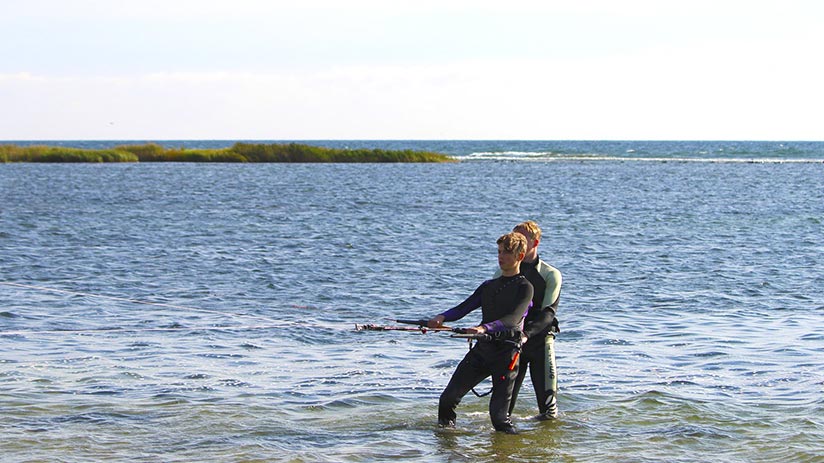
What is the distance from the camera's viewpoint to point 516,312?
32.1 ft

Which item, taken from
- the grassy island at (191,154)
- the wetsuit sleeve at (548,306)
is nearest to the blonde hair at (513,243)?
the wetsuit sleeve at (548,306)

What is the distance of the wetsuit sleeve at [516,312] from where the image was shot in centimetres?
975

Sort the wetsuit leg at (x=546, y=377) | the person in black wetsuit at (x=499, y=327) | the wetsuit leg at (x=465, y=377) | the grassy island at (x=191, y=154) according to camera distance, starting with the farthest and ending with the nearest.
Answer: the grassy island at (x=191, y=154) → the wetsuit leg at (x=546, y=377) → the wetsuit leg at (x=465, y=377) → the person in black wetsuit at (x=499, y=327)

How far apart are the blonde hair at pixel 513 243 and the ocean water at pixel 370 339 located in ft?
6.68

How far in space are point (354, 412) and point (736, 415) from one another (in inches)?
168

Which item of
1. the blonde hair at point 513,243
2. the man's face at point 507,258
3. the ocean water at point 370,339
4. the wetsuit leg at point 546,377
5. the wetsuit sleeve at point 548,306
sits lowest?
the ocean water at point 370,339

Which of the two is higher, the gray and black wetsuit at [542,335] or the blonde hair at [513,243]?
the blonde hair at [513,243]

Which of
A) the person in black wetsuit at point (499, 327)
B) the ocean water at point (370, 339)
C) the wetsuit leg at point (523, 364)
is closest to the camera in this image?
the person in black wetsuit at point (499, 327)

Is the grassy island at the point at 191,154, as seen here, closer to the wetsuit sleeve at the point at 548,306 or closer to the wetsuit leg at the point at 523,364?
the wetsuit leg at the point at 523,364

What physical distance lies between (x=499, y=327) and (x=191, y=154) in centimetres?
9261

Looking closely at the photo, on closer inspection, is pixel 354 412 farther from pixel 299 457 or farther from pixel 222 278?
pixel 222 278

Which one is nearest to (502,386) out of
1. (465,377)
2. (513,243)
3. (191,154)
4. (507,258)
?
(465,377)

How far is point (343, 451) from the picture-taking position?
10.0 metres

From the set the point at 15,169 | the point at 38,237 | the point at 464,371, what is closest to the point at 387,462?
the point at 464,371
